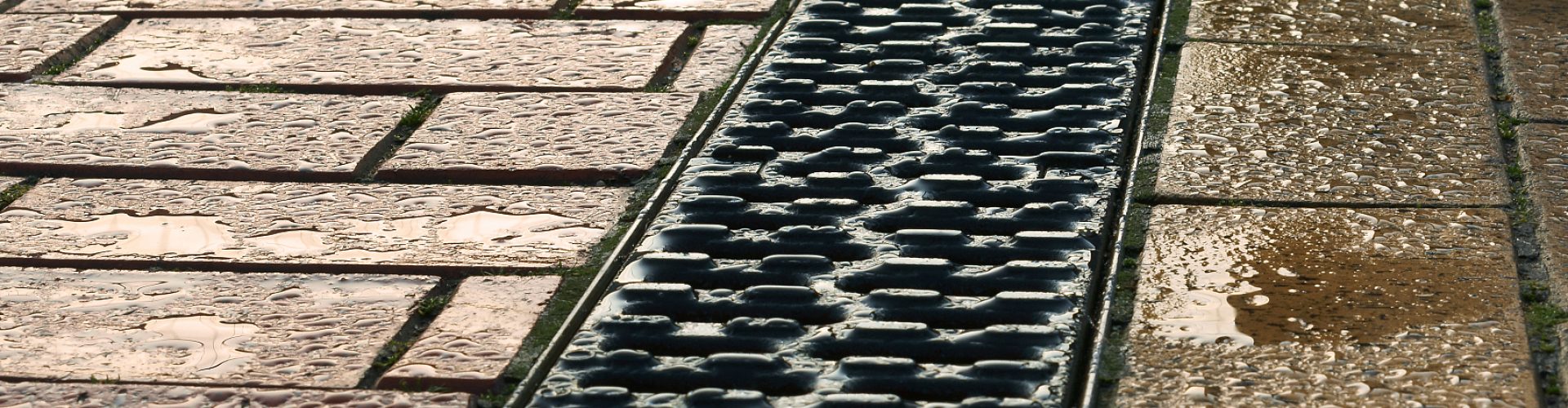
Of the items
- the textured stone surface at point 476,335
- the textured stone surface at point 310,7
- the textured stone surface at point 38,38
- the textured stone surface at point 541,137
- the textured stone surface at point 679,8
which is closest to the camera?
the textured stone surface at point 476,335

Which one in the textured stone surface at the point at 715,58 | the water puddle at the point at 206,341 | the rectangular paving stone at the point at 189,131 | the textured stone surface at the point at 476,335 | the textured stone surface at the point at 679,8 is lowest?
the water puddle at the point at 206,341

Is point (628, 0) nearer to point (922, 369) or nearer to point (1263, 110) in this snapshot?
point (1263, 110)

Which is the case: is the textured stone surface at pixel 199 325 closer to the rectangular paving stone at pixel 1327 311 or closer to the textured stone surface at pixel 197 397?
the textured stone surface at pixel 197 397

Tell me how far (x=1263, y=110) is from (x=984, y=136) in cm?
49

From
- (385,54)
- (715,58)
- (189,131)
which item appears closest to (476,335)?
(189,131)

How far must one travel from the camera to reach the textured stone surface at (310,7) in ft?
12.8

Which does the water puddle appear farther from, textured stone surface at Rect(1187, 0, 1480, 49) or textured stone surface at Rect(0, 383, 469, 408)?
textured stone surface at Rect(1187, 0, 1480, 49)

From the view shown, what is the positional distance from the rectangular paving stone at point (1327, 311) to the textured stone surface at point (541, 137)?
0.92m

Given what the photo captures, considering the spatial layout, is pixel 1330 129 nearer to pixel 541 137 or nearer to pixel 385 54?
pixel 541 137

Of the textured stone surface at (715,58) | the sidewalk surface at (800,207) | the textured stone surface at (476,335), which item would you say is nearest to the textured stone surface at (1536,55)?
the sidewalk surface at (800,207)

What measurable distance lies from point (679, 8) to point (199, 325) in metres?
1.77

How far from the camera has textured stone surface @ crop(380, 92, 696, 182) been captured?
2834 millimetres

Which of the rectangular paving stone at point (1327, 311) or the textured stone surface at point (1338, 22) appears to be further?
the textured stone surface at point (1338, 22)

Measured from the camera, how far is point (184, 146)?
3021 mm
